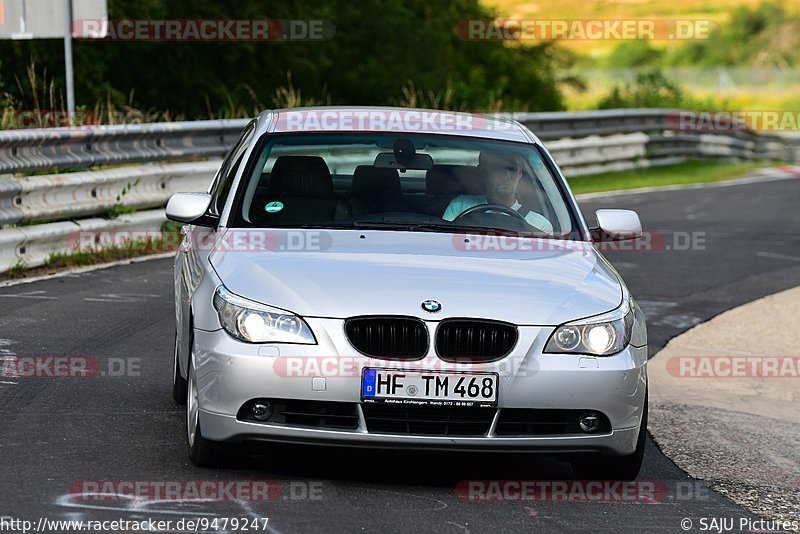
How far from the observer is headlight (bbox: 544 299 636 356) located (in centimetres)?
612

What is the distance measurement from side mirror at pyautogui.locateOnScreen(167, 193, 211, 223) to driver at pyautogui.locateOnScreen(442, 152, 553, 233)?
3.70 feet

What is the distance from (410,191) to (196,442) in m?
1.79

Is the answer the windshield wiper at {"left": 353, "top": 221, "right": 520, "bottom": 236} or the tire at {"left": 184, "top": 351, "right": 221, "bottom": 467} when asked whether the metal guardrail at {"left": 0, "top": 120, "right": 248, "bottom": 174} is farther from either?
the tire at {"left": 184, "top": 351, "right": 221, "bottom": 467}

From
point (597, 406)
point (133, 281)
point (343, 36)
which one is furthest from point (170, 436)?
point (343, 36)

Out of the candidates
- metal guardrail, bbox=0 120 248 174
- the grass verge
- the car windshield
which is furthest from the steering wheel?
metal guardrail, bbox=0 120 248 174

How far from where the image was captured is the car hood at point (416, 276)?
19.9 feet

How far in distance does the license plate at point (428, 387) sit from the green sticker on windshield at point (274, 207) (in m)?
1.52

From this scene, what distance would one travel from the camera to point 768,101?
68.8 m

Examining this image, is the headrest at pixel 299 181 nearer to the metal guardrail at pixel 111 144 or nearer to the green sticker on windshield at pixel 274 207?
the green sticker on windshield at pixel 274 207

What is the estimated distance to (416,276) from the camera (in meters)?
6.29
